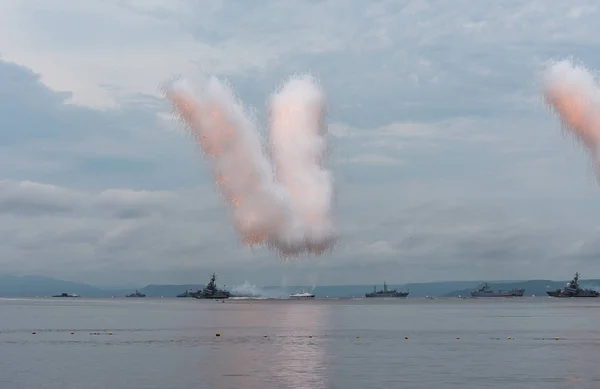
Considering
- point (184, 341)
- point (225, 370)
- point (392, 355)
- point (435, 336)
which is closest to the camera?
point (225, 370)

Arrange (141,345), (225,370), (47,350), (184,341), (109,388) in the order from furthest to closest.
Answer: (184,341) < (141,345) < (47,350) < (225,370) < (109,388)

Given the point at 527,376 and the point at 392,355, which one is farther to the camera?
the point at 392,355

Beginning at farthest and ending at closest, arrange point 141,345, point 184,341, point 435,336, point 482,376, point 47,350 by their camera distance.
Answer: point 435,336, point 184,341, point 141,345, point 47,350, point 482,376

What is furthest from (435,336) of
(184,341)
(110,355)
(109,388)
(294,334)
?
(109,388)

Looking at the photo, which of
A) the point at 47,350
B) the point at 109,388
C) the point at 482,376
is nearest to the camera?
the point at 109,388

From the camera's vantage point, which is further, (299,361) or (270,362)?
(299,361)

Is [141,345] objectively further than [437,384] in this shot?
Yes

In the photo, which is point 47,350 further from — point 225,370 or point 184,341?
point 225,370

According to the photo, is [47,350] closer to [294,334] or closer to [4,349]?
[4,349]

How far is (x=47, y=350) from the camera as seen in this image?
115 metres

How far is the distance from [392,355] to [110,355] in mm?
34189

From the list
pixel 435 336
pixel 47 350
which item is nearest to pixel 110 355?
pixel 47 350

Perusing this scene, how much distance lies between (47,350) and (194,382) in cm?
4474

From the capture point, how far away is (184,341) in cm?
13225
